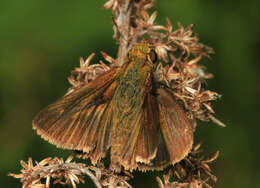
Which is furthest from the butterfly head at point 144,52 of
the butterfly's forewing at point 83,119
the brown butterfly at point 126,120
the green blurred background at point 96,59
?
the green blurred background at point 96,59

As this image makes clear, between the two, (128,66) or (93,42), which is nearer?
(128,66)

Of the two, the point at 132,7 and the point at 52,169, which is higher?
the point at 132,7

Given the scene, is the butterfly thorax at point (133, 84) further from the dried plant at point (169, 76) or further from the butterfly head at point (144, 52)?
the dried plant at point (169, 76)

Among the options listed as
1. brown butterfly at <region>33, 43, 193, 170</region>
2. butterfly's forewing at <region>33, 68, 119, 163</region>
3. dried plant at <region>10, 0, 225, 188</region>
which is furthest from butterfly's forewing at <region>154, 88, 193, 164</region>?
butterfly's forewing at <region>33, 68, 119, 163</region>

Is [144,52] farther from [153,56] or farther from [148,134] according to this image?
[148,134]

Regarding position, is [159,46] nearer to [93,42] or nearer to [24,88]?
[93,42]

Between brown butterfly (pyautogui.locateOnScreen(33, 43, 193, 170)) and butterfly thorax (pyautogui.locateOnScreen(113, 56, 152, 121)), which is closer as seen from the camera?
brown butterfly (pyautogui.locateOnScreen(33, 43, 193, 170))

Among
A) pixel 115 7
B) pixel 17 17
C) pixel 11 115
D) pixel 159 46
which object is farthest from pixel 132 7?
pixel 11 115

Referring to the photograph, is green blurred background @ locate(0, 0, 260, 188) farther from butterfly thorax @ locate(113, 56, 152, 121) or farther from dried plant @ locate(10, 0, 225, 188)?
butterfly thorax @ locate(113, 56, 152, 121)
